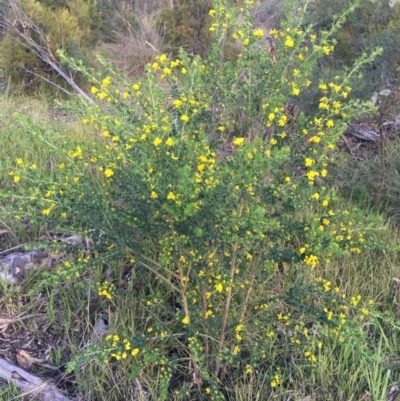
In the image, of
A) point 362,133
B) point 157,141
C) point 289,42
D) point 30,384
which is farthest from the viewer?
point 362,133

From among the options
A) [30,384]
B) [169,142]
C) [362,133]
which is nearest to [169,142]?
[169,142]

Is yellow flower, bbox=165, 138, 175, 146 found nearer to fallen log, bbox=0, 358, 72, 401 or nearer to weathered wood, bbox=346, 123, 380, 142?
fallen log, bbox=0, 358, 72, 401

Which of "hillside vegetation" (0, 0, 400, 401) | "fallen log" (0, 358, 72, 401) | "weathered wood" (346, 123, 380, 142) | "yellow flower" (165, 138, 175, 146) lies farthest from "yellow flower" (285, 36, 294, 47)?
"weathered wood" (346, 123, 380, 142)

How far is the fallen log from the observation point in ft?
8.08

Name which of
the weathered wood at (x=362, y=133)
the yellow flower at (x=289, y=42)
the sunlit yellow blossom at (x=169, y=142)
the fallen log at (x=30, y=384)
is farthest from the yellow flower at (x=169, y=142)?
the weathered wood at (x=362, y=133)

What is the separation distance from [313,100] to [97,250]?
207 cm

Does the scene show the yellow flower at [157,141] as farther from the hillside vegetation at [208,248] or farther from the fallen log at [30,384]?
the fallen log at [30,384]

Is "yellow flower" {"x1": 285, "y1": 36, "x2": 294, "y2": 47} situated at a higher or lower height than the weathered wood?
higher

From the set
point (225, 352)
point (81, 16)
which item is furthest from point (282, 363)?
point (81, 16)

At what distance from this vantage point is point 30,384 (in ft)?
8.20

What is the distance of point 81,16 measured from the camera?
641 cm

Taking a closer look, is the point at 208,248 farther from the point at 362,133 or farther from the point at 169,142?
the point at 362,133

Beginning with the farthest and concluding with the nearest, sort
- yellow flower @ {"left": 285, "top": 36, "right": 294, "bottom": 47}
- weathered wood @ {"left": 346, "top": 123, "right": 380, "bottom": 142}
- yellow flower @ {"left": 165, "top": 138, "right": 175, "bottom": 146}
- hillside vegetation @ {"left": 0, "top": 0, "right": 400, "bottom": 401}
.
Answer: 1. weathered wood @ {"left": 346, "top": 123, "right": 380, "bottom": 142}
2. yellow flower @ {"left": 285, "top": 36, "right": 294, "bottom": 47}
3. hillside vegetation @ {"left": 0, "top": 0, "right": 400, "bottom": 401}
4. yellow flower @ {"left": 165, "top": 138, "right": 175, "bottom": 146}

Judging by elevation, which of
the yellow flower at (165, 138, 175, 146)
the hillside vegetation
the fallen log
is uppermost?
the yellow flower at (165, 138, 175, 146)
